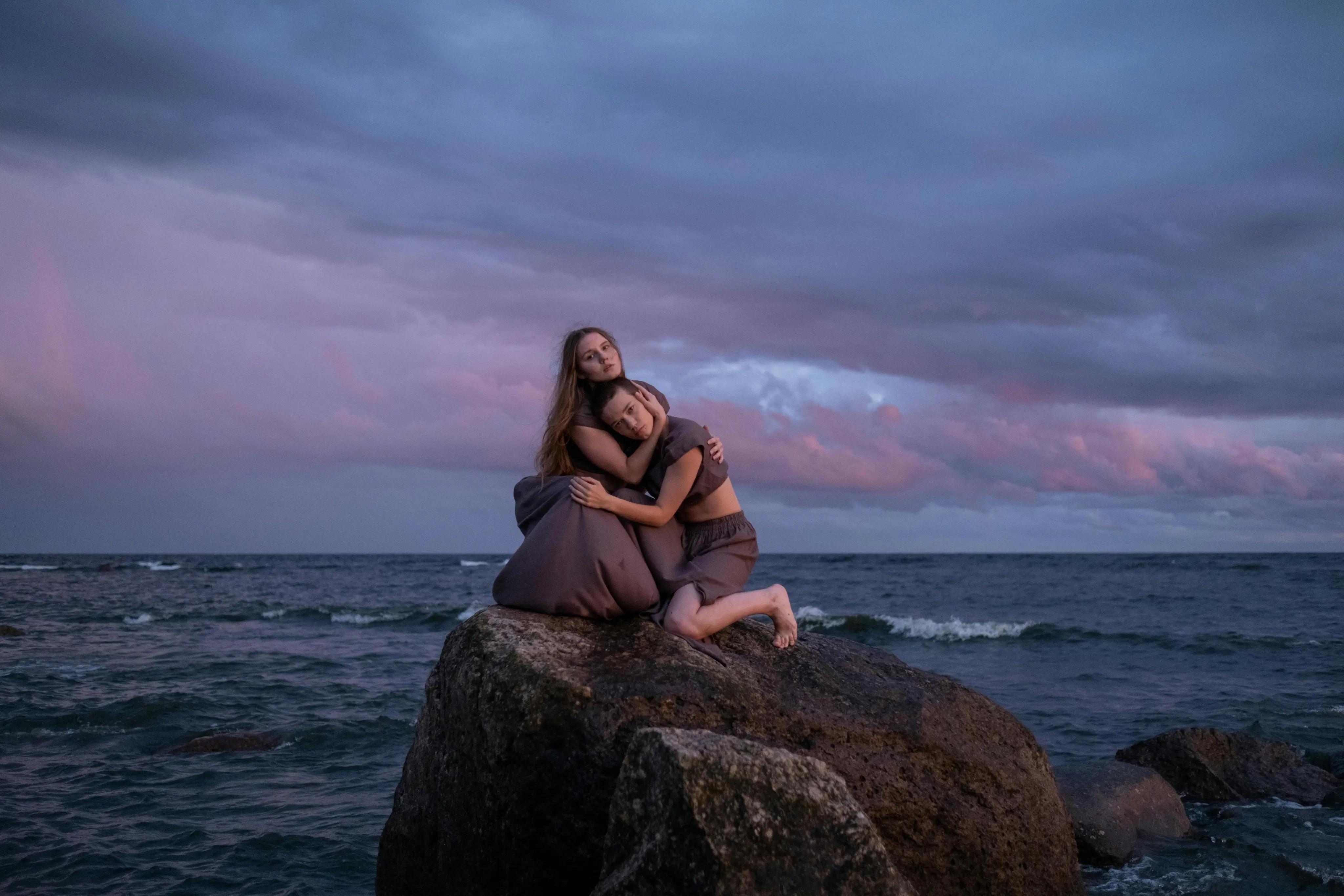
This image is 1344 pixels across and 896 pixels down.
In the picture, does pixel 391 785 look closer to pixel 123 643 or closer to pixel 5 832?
pixel 5 832

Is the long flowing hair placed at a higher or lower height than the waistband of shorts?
higher

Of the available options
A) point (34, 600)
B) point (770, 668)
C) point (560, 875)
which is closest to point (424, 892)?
point (560, 875)

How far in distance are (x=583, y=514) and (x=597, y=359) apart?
1.12 metres

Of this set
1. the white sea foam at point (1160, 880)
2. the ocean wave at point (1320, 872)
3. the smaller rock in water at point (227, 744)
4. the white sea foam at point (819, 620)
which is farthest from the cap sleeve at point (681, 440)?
the white sea foam at point (819, 620)

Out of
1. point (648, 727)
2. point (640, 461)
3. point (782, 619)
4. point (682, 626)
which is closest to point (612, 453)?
point (640, 461)

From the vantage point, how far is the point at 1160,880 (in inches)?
294

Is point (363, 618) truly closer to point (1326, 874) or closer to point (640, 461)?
point (640, 461)

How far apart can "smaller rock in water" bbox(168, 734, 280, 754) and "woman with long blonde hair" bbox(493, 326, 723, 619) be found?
682cm

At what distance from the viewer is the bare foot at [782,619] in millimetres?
6004

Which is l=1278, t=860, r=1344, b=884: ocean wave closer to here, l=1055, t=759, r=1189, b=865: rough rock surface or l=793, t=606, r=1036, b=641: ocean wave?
l=1055, t=759, r=1189, b=865: rough rock surface

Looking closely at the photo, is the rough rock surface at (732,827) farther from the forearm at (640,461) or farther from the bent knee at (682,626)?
the forearm at (640,461)

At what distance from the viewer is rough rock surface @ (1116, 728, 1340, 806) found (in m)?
9.73

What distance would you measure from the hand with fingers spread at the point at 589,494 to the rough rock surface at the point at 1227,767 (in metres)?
6.82

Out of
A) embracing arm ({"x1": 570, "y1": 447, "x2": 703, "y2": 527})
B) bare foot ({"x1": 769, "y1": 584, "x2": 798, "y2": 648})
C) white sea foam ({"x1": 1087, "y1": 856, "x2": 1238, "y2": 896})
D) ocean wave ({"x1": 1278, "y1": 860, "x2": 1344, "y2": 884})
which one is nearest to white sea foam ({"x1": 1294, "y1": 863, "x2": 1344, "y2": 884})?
ocean wave ({"x1": 1278, "y1": 860, "x2": 1344, "y2": 884})
